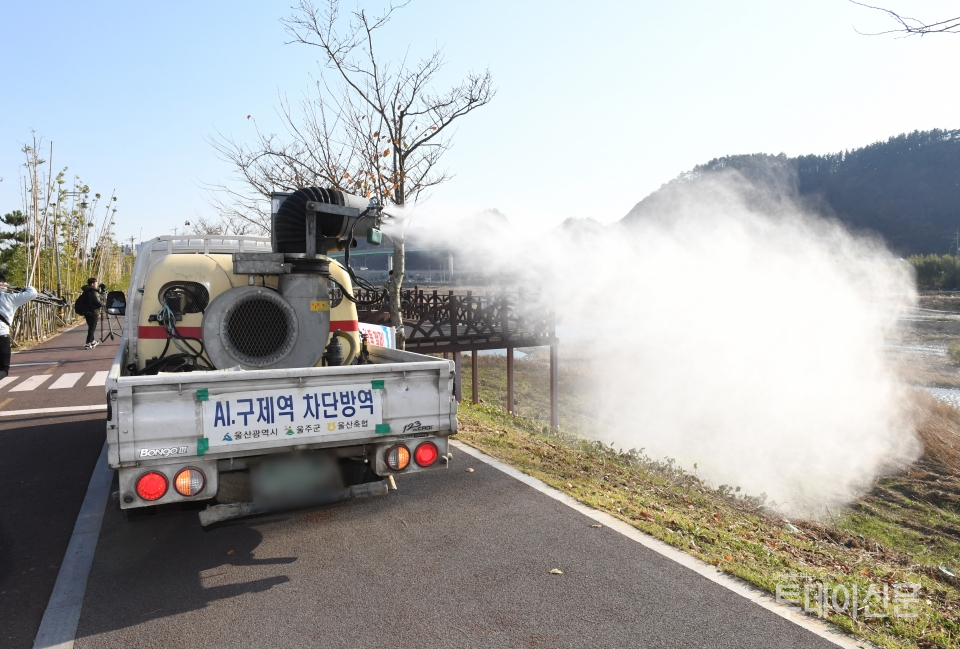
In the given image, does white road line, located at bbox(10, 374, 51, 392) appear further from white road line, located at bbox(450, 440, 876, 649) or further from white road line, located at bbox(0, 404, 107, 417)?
white road line, located at bbox(450, 440, 876, 649)

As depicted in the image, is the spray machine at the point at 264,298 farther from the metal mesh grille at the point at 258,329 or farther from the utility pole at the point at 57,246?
the utility pole at the point at 57,246

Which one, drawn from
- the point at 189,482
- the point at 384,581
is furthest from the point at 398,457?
the point at 189,482

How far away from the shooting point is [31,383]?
39.3 ft

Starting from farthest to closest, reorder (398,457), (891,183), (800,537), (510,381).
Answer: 1. (891,183)
2. (510,381)
3. (800,537)
4. (398,457)

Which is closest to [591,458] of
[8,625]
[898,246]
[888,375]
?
[8,625]

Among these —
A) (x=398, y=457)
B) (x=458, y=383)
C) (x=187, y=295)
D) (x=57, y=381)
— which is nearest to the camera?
(x=398, y=457)

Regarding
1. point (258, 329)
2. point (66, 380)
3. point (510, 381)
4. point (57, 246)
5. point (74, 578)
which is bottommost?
point (510, 381)

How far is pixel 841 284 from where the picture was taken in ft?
102

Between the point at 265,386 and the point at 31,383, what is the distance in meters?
11.1

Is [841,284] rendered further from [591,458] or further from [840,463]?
[591,458]

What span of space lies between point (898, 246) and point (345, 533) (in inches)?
5532

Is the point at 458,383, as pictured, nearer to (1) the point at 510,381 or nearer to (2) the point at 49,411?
(2) the point at 49,411

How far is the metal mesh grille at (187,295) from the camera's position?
15.9 ft

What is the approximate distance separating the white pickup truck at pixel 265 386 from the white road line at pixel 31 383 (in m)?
7.68
